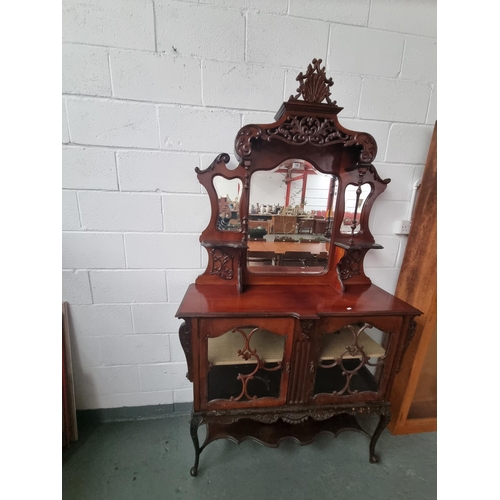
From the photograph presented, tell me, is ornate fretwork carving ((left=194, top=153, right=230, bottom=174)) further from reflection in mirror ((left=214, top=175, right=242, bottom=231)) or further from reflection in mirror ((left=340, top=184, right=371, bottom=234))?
reflection in mirror ((left=340, top=184, right=371, bottom=234))

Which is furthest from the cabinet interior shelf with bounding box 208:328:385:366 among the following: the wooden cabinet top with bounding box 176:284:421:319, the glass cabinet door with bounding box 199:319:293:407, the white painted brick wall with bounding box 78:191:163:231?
the white painted brick wall with bounding box 78:191:163:231

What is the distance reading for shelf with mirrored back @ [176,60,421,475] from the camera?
869 mm

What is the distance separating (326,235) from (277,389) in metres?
0.75

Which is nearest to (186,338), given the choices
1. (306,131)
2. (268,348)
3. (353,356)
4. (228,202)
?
(268,348)

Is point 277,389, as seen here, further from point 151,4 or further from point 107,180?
point 151,4

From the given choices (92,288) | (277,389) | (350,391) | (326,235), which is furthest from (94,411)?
(326,235)

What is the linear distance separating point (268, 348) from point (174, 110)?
1.14 metres

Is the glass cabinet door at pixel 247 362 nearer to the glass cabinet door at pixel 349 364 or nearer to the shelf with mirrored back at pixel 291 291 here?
the shelf with mirrored back at pixel 291 291

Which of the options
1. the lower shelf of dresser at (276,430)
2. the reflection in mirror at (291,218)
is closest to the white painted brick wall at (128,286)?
the reflection in mirror at (291,218)

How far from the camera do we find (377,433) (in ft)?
3.60

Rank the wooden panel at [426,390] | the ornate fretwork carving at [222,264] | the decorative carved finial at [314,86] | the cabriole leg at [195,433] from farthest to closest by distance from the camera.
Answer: the wooden panel at [426,390] → the ornate fretwork carving at [222,264] → the cabriole leg at [195,433] → the decorative carved finial at [314,86]

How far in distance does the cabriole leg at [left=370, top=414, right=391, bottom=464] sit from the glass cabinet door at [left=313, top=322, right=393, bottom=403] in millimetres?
130

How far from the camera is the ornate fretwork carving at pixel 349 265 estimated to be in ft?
3.56

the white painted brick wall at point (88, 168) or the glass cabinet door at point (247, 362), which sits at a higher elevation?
the white painted brick wall at point (88, 168)
